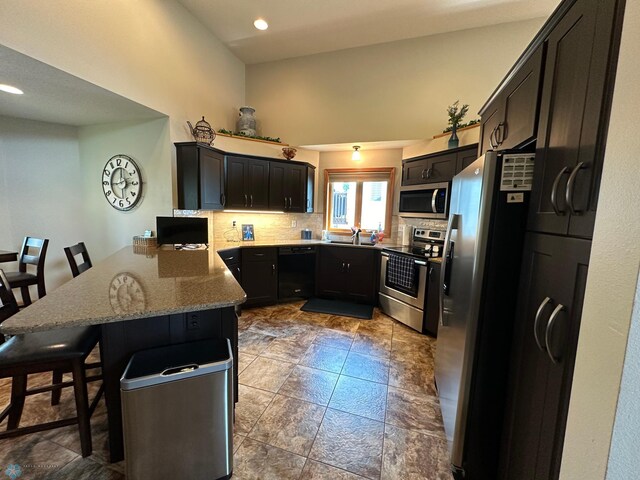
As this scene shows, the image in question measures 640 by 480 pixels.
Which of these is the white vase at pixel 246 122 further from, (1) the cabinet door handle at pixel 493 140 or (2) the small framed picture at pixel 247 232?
(1) the cabinet door handle at pixel 493 140

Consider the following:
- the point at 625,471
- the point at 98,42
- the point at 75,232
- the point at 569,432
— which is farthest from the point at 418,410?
the point at 75,232

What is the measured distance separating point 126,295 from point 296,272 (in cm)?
267

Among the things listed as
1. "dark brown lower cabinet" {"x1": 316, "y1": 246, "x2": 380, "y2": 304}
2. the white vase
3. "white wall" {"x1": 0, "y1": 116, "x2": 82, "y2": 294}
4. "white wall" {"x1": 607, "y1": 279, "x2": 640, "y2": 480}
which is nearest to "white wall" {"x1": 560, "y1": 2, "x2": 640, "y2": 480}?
"white wall" {"x1": 607, "y1": 279, "x2": 640, "y2": 480}

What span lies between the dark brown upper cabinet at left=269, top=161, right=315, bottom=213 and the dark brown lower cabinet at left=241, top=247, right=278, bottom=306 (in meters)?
0.73

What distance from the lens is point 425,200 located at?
331 cm

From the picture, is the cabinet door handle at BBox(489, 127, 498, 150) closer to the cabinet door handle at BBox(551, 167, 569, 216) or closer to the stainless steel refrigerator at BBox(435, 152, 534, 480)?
the stainless steel refrigerator at BBox(435, 152, 534, 480)

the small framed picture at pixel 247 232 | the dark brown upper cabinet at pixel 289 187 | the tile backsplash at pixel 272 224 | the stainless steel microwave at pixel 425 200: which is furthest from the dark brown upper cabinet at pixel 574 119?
the small framed picture at pixel 247 232

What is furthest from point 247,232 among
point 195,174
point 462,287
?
point 462,287

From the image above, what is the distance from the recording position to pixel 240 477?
139 cm

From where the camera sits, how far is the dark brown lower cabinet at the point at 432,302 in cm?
291

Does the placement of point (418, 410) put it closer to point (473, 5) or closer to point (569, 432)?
point (569, 432)

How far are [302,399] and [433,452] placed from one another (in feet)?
2.97

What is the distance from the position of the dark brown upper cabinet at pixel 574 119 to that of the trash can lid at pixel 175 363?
150 centimetres

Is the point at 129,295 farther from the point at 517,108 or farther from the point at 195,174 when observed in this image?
the point at 517,108
